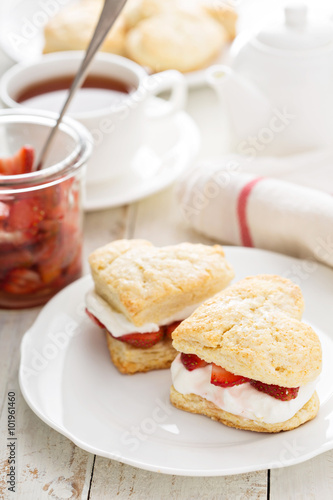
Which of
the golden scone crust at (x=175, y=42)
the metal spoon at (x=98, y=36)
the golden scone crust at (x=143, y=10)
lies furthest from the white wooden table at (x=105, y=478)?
the golden scone crust at (x=143, y=10)

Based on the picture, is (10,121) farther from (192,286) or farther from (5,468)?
(5,468)

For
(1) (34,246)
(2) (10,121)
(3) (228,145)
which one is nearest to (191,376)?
(1) (34,246)

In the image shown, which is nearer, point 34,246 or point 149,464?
point 149,464

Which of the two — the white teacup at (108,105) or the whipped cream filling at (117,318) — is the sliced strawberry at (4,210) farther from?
the white teacup at (108,105)

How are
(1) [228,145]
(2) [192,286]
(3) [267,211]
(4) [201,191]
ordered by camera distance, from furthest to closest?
(1) [228,145]
(4) [201,191]
(3) [267,211]
(2) [192,286]

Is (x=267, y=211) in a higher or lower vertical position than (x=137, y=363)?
higher

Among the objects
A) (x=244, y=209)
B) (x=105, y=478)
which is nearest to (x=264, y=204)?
(x=244, y=209)

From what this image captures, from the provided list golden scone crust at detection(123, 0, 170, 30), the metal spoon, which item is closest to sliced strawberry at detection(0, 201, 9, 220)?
the metal spoon

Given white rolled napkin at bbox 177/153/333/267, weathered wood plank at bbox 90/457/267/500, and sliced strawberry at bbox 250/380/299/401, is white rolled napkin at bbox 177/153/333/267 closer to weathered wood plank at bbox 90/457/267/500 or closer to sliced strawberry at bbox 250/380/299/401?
sliced strawberry at bbox 250/380/299/401

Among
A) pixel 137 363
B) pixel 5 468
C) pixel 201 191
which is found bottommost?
pixel 5 468
